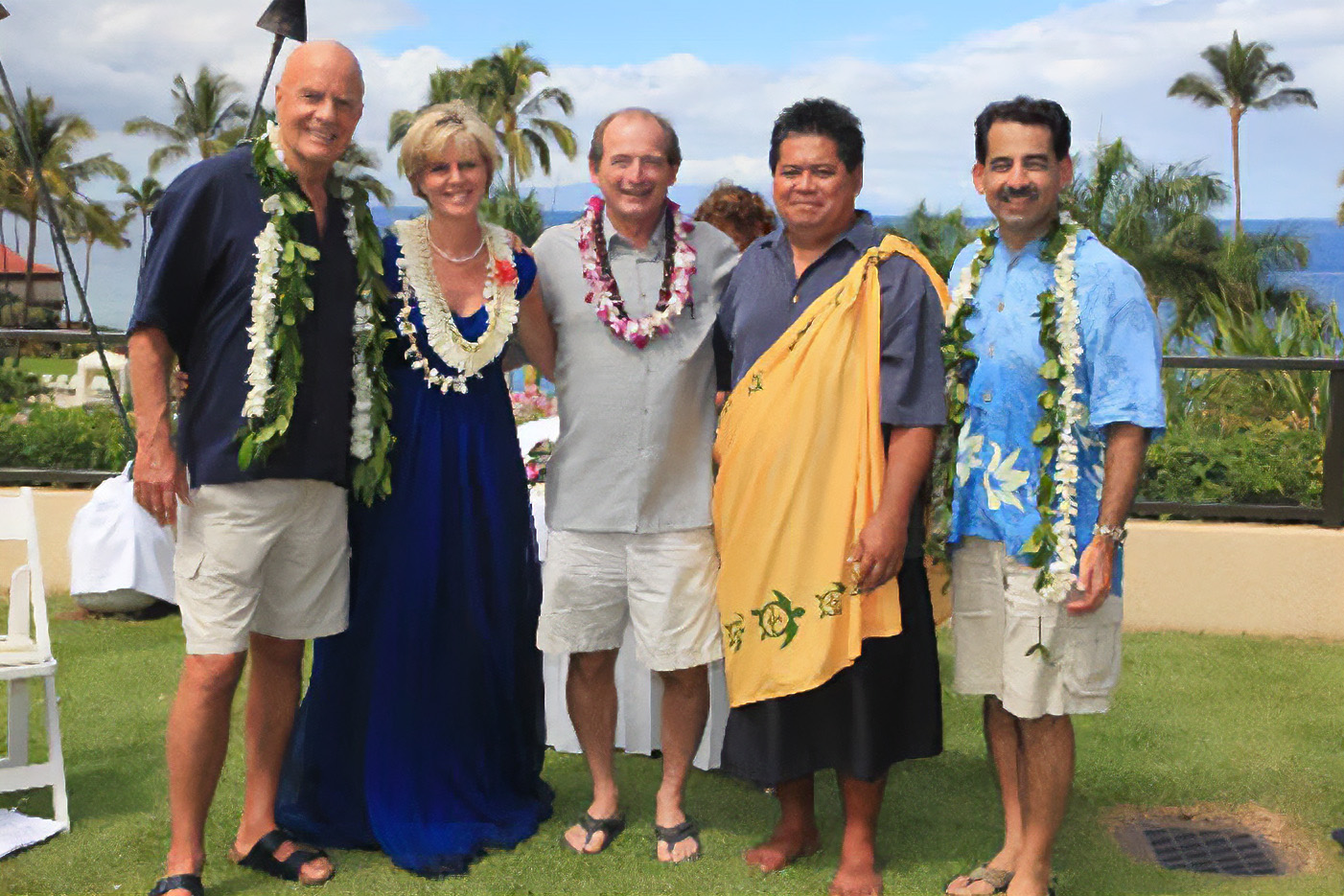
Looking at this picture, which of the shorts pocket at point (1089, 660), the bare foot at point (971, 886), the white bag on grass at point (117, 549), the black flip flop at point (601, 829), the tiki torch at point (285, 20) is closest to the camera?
the shorts pocket at point (1089, 660)

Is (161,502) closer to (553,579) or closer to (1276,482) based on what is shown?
(553,579)

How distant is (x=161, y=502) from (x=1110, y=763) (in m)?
3.47

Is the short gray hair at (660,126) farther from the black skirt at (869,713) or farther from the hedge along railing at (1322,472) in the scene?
the hedge along railing at (1322,472)

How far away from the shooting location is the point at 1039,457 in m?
3.51

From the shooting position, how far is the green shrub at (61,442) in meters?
8.66

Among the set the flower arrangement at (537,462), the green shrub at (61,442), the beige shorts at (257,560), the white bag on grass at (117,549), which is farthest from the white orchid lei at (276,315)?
the green shrub at (61,442)

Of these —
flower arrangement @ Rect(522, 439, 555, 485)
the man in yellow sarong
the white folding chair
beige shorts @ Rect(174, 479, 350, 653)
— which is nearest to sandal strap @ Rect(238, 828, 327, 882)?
beige shorts @ Rect(174, 479, 350, 653)

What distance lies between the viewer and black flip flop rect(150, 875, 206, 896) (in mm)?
3713

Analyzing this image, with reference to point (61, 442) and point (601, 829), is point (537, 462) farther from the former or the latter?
point (61, 442)

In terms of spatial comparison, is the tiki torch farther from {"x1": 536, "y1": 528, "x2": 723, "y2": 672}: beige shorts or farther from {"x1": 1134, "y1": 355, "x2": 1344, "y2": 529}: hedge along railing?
{"x1": 1134, "y1": 355, "x2": 1344, "y2": 529}: hedge along railing

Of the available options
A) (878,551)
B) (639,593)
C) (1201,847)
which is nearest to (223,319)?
(639,593)

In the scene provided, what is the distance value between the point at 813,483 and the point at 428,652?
1319 millimetres

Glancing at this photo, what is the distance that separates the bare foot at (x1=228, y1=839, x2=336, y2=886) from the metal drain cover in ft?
8.02

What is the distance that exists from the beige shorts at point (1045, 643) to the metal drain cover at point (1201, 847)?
1.07 m
